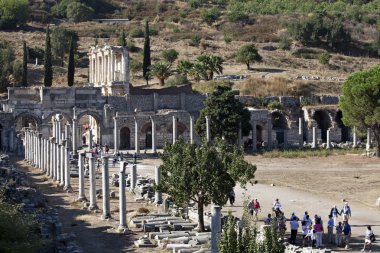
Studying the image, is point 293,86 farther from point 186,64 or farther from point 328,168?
point 328,168

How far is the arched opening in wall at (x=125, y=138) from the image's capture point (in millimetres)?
69625

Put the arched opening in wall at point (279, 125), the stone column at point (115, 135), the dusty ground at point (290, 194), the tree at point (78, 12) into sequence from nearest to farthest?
the dusty ground at point (290, 194)
the stone column at point (115, 135)
the arched opening in wall at point (279, 125)
the tree at point (78, 12)

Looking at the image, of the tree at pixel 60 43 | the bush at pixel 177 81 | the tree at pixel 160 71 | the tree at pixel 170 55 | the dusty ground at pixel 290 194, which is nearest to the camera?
the dusty ground at pixel 290 194

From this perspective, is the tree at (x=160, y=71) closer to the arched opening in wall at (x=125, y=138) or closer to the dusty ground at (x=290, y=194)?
the arched opening in wall at (x=125, y=138)

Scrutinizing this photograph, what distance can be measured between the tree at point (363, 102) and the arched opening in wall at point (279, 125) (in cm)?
1147

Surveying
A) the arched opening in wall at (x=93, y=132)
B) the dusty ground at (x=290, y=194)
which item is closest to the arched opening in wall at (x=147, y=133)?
the arched opening in wall at (x=93, y=132)

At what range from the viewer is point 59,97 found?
6906 centimetres

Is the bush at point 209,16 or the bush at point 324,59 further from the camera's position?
the bush at point 209,16

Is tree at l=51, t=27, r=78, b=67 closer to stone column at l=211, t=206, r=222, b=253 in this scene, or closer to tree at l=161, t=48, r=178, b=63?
tree at l=161, t=48, r=178, b=63

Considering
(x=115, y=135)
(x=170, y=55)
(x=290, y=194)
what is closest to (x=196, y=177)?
(x=290, y=194)

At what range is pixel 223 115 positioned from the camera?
6412 centimetres

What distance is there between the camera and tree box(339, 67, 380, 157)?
6000 cm

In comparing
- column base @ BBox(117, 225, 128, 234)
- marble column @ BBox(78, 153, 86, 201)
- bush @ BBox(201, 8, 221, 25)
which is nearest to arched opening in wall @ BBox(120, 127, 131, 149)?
marble column @ BBox(78, 153, 86, 201)

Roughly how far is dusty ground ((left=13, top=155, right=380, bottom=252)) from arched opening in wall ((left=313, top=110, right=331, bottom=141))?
13.7m
